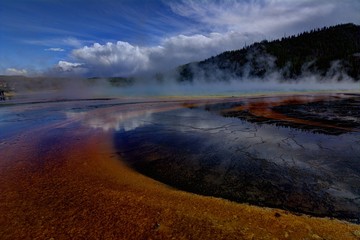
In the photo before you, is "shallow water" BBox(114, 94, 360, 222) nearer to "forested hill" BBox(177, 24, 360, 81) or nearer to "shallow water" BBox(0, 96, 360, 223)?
"shallow water" BBox(0, 96, 360, 223)

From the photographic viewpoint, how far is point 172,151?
7.58m

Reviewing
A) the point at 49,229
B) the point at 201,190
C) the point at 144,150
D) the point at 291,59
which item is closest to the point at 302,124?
the point at 144,150

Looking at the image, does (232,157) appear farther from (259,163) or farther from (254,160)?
(259,163)

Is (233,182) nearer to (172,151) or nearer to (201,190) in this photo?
(201,190)

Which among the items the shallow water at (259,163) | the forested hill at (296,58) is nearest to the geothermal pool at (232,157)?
the shallow water at (259,163)

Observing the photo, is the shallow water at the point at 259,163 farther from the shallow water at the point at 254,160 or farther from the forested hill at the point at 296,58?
the forested hill at the point at 296,58

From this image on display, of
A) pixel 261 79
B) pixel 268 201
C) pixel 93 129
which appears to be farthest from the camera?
pixel 261 79

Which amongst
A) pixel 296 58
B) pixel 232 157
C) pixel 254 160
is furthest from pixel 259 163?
pixel 296 58

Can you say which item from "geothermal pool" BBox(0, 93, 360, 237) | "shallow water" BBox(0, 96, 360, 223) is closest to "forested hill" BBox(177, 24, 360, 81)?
"geothermal pool" BBox(0, 93, 360, 237)

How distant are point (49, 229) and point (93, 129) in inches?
315

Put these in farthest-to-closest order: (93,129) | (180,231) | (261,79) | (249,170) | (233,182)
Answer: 1. (261,79)
2. (93,129)
3. (249,170)
4. (233,182)
5. (180,231)

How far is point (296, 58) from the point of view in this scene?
297ft

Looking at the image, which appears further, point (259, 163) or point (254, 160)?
point (254, 160)

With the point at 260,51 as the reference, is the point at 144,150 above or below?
below
